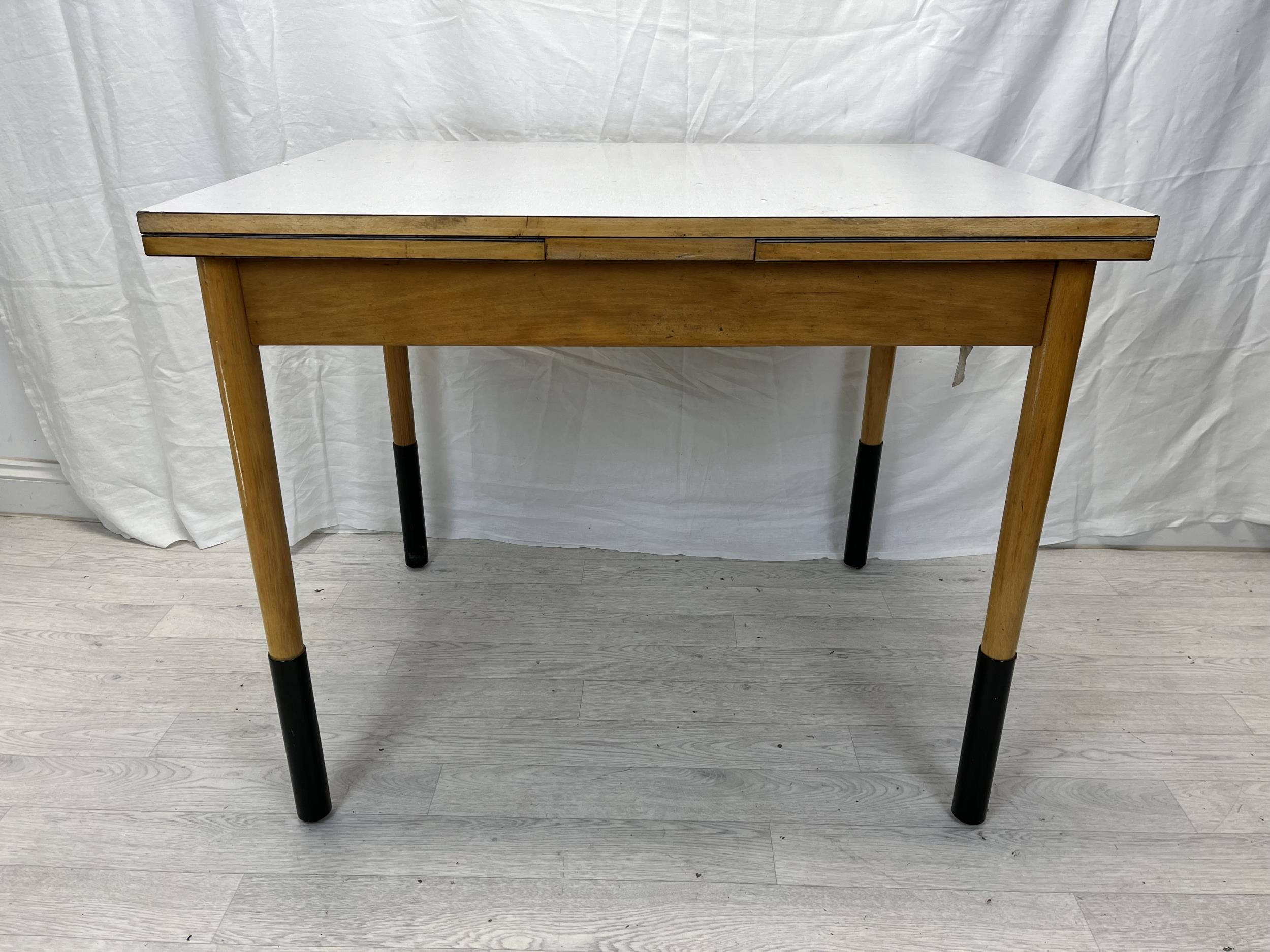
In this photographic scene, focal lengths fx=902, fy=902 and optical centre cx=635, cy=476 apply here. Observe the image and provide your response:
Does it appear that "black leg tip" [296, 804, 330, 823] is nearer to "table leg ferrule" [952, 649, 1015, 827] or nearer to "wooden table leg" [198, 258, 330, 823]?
"wooden table leg" [198, 258, 330, 823]

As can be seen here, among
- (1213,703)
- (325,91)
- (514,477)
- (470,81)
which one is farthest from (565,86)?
(1213,703)

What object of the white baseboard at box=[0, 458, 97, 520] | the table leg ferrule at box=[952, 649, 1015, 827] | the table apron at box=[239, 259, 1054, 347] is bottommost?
the white baseboard at box=[0, 458, 97, 520]

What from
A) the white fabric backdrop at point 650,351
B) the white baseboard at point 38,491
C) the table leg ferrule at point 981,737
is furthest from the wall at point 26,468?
the table leg ferrule at point 981,737

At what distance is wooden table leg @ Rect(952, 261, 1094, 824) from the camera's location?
2.86 ft

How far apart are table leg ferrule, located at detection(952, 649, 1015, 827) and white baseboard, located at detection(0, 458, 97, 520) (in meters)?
1.66

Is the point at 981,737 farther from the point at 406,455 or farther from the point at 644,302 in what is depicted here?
the point at 406,455

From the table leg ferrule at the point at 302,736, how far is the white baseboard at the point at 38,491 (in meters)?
1.03

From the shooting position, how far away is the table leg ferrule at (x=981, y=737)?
1028mm

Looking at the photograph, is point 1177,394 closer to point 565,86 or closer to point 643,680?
point 643,680

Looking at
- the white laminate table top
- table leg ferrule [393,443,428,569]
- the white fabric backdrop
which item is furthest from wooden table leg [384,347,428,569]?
the white laminate table top

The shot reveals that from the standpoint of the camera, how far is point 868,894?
0.98 m

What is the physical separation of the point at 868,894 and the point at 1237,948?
37 cm

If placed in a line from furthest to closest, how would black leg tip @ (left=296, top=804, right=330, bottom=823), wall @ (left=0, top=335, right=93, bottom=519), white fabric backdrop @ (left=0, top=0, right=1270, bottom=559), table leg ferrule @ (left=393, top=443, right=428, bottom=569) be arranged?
1. wall @ (left=0, top=335, right=93, bottom=519)
2. table leg ferrule @ (left=393, top=443, right=428, bottom=569)
3. white fabric backdrop @ (left=0, top=0, right=1270, bottom=559)
4. black leg tip @ (left=296, top=804, right=330, bottom=823)

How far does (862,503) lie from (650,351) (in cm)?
46
